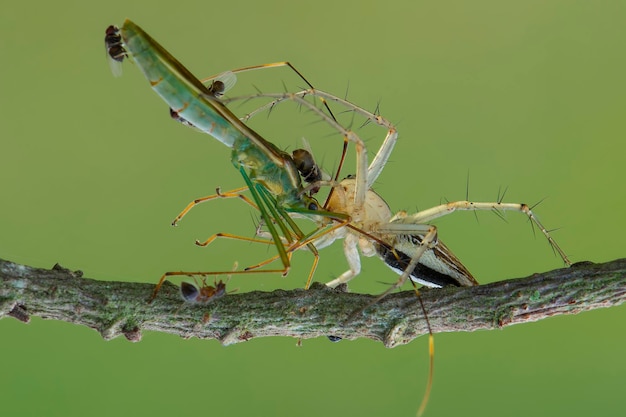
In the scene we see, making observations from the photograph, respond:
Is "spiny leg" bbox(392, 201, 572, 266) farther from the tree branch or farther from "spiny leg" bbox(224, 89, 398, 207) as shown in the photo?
the tree branch

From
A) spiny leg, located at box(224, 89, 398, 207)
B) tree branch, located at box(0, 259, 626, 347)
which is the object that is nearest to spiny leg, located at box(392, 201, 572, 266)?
spiny leg, located at box(224, 89, 398, 207)

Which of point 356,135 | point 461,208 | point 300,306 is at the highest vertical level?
point 356,135

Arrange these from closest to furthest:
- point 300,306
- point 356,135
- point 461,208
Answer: point 300,306 < point 356,135 < point 461,208

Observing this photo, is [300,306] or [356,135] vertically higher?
[356,135]

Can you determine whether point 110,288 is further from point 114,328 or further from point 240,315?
point 240,315

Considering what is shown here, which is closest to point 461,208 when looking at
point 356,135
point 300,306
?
point 356,135

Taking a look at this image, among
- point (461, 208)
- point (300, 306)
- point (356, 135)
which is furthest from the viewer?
point (461, 208)

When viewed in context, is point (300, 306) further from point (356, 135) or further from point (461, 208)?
A: point (461, 208)

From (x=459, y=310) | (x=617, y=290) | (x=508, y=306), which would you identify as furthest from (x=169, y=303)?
(x=617, y=290)
